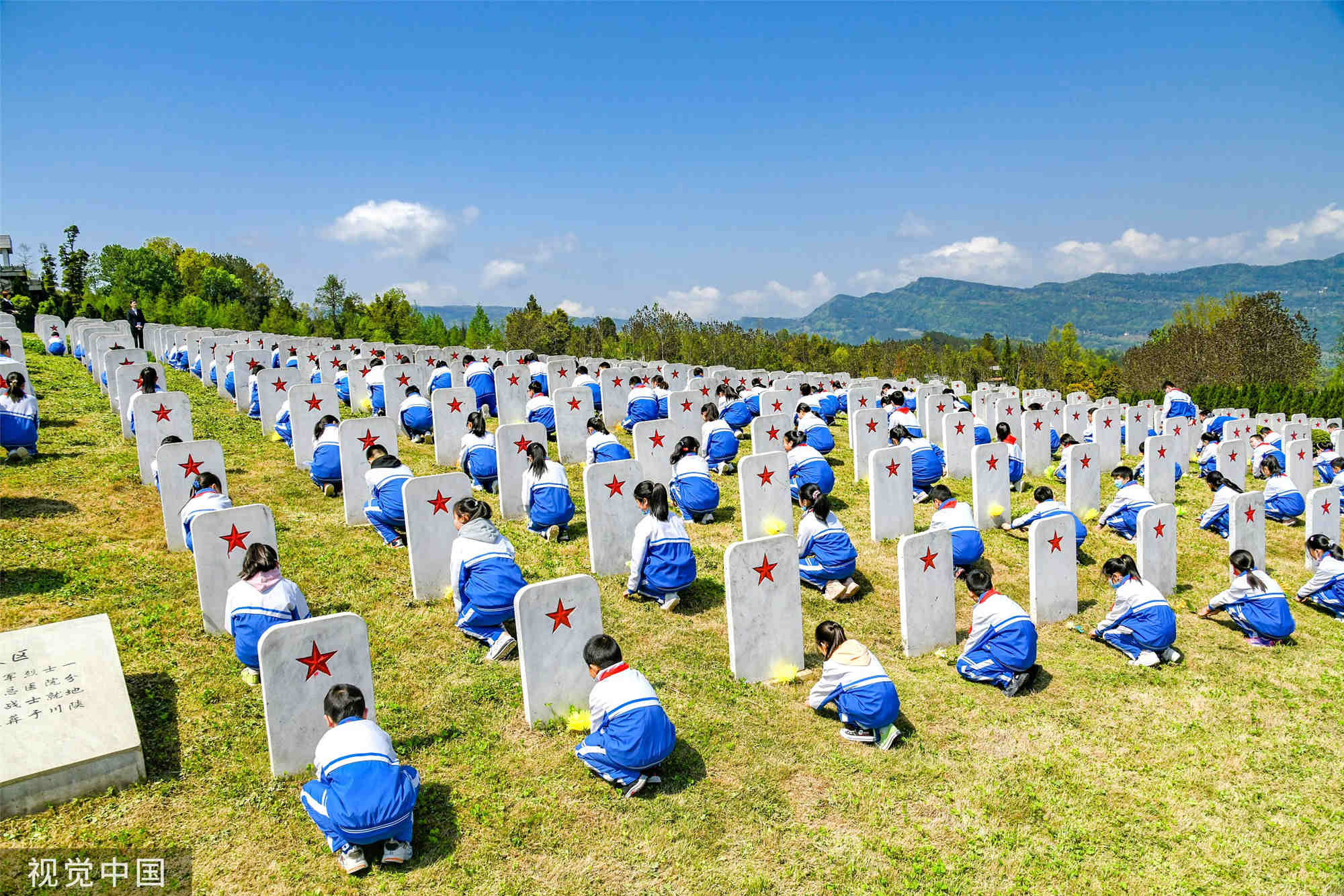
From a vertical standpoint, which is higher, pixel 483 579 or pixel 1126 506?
pixel 483 579

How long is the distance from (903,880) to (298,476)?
34.6 feet

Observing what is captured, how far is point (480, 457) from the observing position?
1186 cm

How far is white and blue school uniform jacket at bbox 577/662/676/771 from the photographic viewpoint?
5645mm

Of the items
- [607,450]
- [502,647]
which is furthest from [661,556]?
[607,450]

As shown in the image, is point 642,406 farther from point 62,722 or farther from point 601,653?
point 62,722

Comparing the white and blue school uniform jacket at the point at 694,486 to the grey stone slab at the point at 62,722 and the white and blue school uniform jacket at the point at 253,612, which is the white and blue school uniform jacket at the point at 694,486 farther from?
the grey stone slab at the point at 62,722

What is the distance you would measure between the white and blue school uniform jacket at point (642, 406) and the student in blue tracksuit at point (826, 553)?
Result: 692 centimetres

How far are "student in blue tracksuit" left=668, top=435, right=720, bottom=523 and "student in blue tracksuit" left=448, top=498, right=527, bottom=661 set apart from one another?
4.14 metres

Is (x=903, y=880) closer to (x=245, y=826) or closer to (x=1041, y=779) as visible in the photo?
(x=1041, y=779)

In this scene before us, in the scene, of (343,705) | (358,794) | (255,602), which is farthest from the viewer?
(255,602)

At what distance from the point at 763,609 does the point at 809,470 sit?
4543 mm

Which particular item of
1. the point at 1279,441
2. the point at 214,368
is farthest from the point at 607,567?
the point at 1279,441

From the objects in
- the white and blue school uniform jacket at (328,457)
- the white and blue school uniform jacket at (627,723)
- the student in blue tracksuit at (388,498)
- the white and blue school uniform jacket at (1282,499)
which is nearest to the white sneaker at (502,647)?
the white and blue school uniform jacket at (627,723)

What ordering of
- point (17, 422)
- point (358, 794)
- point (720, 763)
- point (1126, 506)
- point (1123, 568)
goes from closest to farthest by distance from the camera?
point (358, 794) < point (720, 763) < point (1123, 568) < point (17, 422) < point (1126, 506)
